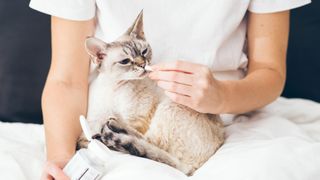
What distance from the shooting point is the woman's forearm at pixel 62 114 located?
2.57 feet

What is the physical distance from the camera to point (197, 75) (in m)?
0.71

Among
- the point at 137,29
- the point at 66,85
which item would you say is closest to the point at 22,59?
the point at 66,85

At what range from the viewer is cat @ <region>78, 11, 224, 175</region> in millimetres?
740

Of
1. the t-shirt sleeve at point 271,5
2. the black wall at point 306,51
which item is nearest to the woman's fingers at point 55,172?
the t-shirt sleeve at point 271,5

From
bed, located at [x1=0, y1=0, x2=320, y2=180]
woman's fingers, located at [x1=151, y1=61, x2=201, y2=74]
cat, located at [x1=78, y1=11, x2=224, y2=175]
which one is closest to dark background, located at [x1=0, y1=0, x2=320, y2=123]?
bed, located at [x1=0, y1=0, x2=320, y2=180]

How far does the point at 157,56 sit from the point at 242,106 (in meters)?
0.17

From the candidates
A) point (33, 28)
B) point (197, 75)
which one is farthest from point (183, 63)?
point (33, 28)

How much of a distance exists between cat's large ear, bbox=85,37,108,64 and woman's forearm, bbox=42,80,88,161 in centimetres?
9

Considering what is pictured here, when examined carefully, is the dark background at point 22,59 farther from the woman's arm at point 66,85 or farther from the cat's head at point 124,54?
the cat's head at point 124,54

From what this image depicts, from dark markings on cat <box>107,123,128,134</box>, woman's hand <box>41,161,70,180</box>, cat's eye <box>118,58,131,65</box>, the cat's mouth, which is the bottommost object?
woman's hand <box>41,161,70,180</box>

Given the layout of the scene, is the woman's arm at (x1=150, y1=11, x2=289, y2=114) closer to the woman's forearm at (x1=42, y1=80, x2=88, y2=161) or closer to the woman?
the woman

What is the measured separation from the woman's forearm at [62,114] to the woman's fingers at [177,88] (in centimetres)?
17

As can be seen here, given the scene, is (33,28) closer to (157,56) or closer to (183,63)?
(157,56)

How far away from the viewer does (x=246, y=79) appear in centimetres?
85
